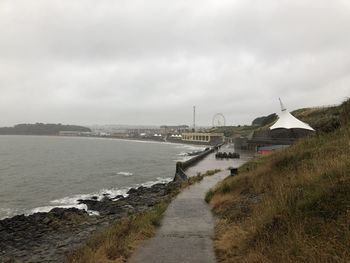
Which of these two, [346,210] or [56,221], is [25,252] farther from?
[346,210]

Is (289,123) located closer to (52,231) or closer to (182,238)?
(52,231)

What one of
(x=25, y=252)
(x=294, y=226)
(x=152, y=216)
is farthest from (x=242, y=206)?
(x=25, y=252)

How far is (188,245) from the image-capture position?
8805 mm

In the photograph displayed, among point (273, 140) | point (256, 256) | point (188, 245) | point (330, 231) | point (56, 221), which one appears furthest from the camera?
point (273, 140)

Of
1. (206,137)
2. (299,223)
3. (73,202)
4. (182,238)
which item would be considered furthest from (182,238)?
(206,137)

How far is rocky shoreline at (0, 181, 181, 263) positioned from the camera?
1329 centimetres

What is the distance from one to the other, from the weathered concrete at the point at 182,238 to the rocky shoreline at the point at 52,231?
3.74 metres

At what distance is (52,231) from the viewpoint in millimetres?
17578

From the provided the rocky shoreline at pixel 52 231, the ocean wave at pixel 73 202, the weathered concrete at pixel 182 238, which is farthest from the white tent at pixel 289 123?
the weathered concrete at pixel 182 238

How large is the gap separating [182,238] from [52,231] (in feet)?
33.9

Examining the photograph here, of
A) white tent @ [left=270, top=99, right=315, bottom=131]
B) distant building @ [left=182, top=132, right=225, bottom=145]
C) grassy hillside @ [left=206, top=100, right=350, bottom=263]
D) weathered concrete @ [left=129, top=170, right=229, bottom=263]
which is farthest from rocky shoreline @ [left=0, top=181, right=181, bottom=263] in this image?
distant building @ [left=182, top=132, right=225, bottom=145]

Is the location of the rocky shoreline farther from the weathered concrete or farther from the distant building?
the distant building

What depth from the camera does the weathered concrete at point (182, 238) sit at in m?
7.86

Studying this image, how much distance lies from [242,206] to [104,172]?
40.9m
